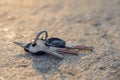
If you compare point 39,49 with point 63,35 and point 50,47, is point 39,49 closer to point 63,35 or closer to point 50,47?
point 50,47

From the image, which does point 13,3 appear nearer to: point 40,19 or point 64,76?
point 40,19

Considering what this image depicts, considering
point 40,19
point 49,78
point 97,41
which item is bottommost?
point 49,78

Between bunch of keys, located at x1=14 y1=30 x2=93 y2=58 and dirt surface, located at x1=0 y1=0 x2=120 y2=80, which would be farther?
bunch of keys, located at x1=14 y1=30 x2=93 y2=58

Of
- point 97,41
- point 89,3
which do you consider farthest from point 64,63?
point 89,3

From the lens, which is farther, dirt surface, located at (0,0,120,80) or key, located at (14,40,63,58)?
key, located at (14,40,63,58)

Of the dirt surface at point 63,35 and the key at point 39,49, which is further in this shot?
the key at point 39,49
